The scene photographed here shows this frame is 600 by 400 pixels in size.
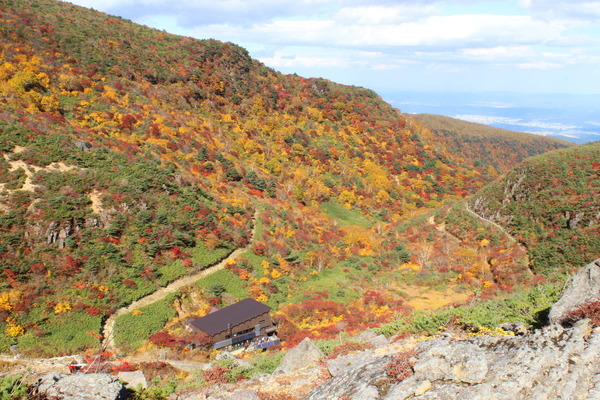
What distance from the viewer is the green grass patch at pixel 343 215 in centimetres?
5791

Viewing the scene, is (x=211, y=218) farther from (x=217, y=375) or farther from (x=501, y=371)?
(x=501, y=371)

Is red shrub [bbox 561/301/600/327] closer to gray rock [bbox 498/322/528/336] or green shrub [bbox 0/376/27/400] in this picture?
gray rock [bbox 498/322/528/336]

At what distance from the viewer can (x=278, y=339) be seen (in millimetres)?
26625

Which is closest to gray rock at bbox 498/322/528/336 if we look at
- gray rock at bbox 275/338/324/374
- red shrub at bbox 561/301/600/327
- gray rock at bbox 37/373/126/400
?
red shrub at bbox 561/301/600/327

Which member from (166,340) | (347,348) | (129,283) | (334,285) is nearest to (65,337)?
(166,340)

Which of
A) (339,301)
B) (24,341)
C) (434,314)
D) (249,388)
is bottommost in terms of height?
(339,301)

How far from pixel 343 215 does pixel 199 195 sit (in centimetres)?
2507

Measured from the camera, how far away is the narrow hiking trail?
2423 centimetres

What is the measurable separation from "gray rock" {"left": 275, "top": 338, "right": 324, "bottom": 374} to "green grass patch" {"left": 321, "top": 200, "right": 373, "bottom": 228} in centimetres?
4351

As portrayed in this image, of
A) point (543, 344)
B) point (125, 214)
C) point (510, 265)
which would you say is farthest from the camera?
point (510, 265)

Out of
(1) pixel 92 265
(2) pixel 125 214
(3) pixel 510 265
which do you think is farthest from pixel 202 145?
(3) pixel 510 265

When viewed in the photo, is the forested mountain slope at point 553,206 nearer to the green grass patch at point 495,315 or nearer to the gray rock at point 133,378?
the green grass patch at point 495,315

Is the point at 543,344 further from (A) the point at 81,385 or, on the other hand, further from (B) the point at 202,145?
(B) the point at 202,145

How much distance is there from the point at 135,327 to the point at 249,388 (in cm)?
1695
